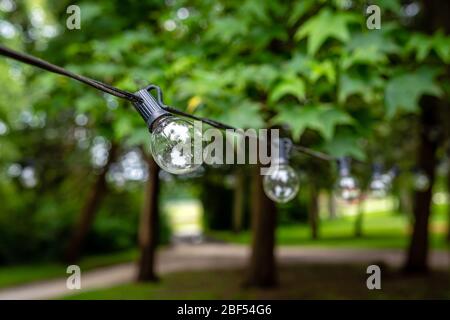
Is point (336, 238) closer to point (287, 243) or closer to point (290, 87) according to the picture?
point (287, 243)

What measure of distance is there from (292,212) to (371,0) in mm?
26989

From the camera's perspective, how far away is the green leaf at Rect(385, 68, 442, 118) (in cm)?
480

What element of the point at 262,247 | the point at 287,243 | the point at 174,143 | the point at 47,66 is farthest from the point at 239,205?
the point at 47,66

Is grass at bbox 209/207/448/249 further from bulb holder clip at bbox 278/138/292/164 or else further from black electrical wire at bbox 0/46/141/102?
black electrical wire at bbox 0/46/141/102

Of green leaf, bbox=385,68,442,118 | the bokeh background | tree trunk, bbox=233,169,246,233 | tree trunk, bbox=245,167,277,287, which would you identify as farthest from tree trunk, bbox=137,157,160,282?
tree trunk, bbox=233,169,246,233

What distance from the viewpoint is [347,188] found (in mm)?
4398

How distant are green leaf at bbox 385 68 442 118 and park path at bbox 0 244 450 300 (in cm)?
874

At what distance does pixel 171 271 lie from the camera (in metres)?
14.0

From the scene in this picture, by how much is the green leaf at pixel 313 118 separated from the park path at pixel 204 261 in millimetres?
8240

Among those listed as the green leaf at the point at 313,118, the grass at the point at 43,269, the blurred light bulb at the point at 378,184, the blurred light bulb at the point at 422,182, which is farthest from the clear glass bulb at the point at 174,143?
the grass at the point at 43,269

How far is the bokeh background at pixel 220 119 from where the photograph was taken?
4.92m

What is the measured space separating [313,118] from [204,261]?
13.4 meters
